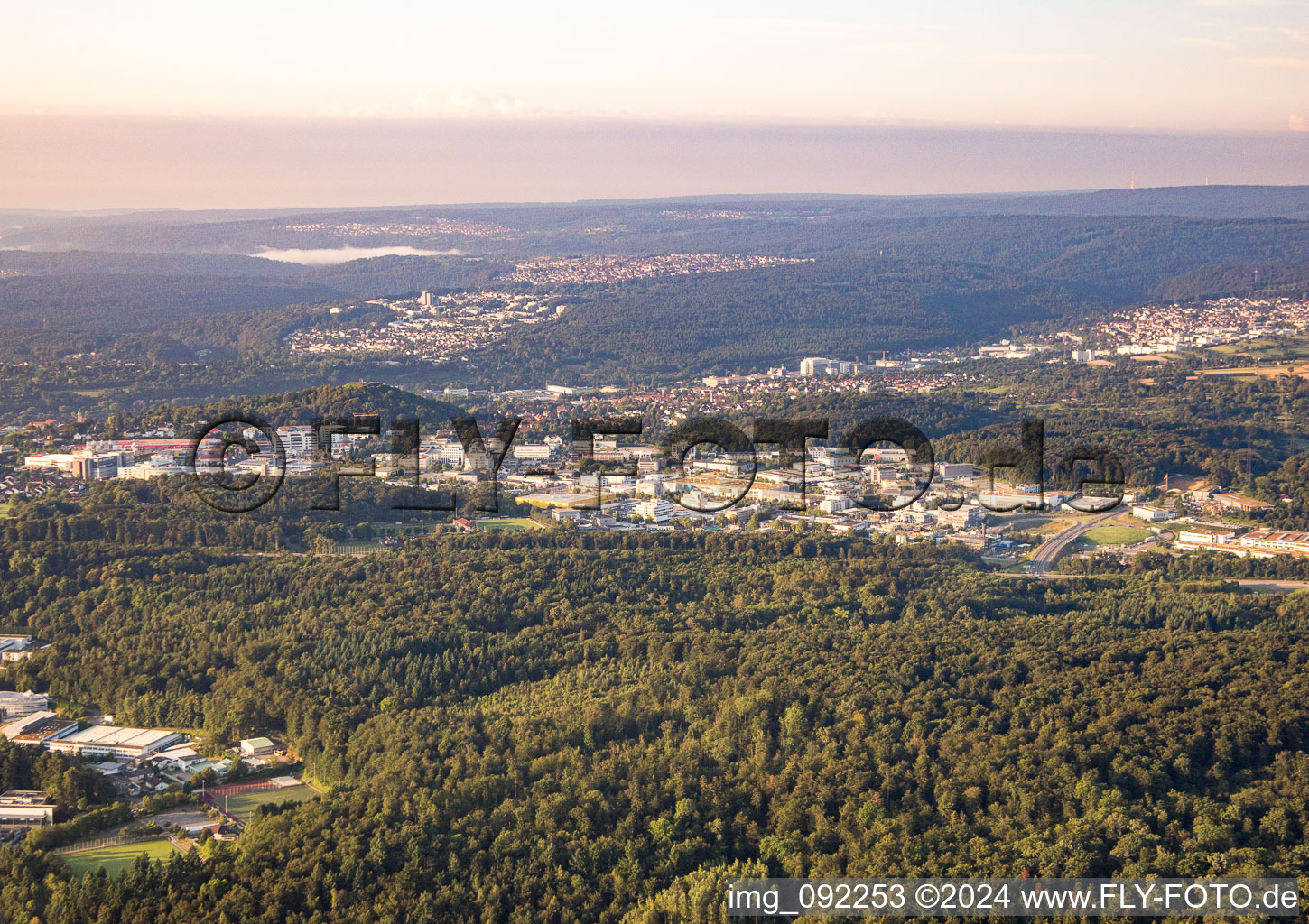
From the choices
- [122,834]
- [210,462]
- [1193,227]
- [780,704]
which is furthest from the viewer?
[1193,227]

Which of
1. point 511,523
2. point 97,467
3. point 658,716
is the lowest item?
point 511,523

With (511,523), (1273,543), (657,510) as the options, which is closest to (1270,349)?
(1273,543)

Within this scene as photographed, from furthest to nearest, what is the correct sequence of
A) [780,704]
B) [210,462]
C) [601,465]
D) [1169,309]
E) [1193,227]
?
1. [1193,227]
2. [1169,309]
3. [601,465]
4. [210,462]
5. [780,704]

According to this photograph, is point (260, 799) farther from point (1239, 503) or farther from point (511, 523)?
point (1239, 503)

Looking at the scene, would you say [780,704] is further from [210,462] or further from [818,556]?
[210,462]

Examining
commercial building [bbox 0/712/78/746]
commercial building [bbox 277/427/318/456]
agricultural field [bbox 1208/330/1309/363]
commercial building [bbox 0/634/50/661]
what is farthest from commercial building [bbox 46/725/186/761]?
agricultural field [bbox 1208/330/1309/363]

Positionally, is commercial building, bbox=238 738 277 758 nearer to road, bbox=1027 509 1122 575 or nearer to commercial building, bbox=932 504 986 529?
road, bbox=1027 509 1122 575

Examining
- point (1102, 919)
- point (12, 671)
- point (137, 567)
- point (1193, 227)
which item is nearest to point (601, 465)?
point (137, 567)

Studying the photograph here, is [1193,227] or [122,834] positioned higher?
[1193,227]
